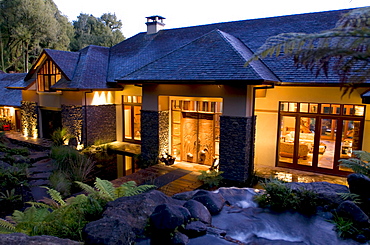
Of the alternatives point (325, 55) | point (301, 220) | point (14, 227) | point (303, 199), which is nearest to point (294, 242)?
point (301, 220)

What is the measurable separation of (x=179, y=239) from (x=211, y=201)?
5.51 ft

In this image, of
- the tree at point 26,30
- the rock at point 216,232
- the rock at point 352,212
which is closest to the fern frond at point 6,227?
the rock at point 216,232

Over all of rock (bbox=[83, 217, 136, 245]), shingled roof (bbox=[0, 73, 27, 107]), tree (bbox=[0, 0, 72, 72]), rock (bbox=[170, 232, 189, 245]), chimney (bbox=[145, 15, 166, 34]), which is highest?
tree (bbox=[0, 0, 72, 72])

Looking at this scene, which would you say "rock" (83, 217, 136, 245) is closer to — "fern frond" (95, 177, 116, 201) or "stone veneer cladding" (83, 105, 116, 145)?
"fern frond" (95, 177, 116, 201)

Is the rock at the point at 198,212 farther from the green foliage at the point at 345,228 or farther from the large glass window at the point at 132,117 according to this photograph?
the large glass window at the point at 132,117

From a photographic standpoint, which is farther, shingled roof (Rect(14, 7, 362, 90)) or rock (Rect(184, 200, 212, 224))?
shingled roof (Rect(14, 7, 362, 90))

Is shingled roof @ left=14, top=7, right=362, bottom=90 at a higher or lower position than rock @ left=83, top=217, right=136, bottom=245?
higher

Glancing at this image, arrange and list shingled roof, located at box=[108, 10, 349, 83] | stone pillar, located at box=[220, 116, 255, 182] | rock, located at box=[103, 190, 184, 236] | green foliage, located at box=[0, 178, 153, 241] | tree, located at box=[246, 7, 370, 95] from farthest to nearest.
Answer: shingled roof, located at box=[108, 10, 349, 83]
stone pillar, located at box=[220, 116, 255, 182]
rock, located at box=[103, 190, 184, 236]
green foliage, located at box=[0, 178, 153, 241]
tree, located at box=[246, 7, 370, 95]

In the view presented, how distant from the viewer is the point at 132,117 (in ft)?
53.0

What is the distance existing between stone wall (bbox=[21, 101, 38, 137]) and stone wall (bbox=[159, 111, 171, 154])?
32.3ft

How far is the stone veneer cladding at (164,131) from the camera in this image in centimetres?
1212

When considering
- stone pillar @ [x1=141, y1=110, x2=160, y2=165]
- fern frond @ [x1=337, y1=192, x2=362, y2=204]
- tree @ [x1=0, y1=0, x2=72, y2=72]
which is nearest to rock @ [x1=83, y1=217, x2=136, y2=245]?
fern frond @ [x1=337, y1=192, x2=362, y2=204]

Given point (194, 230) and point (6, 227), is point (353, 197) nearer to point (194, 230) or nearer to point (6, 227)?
point (194, 230)

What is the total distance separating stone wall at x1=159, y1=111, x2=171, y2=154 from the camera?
12.1 m
